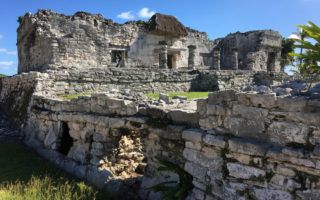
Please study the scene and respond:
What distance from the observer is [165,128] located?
611 cm

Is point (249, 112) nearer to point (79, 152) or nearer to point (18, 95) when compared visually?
point (79, 152)

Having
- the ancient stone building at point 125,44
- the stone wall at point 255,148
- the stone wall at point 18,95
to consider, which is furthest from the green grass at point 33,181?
the ancient stone building at point 125,44

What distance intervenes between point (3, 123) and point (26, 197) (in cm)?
741

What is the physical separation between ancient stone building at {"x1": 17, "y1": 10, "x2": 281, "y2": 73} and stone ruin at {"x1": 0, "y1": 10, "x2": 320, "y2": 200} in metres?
0.15

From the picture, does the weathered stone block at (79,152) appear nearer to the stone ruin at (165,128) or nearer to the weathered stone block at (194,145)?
the stone ruin at (165,128)

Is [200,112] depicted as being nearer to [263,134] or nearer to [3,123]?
[263,134]

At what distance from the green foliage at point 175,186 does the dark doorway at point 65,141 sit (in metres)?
3.76

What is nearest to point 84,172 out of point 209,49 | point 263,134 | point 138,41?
point 263,134

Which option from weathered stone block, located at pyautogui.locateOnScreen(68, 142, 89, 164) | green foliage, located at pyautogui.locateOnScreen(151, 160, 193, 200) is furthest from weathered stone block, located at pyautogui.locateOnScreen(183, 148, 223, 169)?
weathered stone block, located at pyautogui.locateOnScreen(68, 142, 89, 164)

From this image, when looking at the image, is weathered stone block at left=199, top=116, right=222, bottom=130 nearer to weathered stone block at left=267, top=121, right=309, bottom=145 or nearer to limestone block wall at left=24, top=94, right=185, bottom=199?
limestone block wall at left=24, top=94, right=185, bottom=199

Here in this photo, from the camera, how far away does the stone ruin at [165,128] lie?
13.7 feet

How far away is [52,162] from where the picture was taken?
343 inches

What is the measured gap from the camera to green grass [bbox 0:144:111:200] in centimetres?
599

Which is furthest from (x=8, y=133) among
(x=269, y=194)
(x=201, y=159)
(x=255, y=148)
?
(x=269, y=194)
